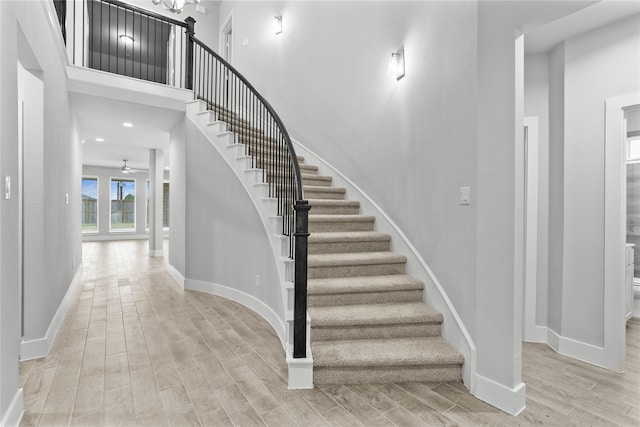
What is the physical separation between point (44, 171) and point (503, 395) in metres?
3.92

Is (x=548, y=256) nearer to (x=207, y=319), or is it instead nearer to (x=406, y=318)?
(x=406, y=318)

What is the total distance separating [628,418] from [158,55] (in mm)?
9755

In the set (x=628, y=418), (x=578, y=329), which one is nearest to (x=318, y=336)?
(x=628, y=418)

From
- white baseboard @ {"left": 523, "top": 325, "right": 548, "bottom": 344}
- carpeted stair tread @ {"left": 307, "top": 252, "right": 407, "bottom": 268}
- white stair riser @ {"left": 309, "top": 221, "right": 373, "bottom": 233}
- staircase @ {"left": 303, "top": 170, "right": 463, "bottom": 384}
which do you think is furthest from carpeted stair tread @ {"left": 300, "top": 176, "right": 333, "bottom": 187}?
white baseboard @ {"left": 523, "top": 325, "right": 548, "bottom": 344}

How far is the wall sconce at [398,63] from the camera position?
127 inches

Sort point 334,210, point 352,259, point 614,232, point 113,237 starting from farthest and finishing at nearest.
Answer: point 113,237, point 334,210, point 352,259, point 614,232

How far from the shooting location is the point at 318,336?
2443 mm

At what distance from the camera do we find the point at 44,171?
2723 millimetres

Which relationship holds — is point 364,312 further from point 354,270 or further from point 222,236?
point 222,236

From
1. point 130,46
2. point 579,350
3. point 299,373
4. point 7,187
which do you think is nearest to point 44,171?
point 7,187

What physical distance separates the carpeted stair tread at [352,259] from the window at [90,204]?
1148cm

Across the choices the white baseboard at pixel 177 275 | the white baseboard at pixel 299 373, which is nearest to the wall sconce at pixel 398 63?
the white baseboard at pixel 299 373

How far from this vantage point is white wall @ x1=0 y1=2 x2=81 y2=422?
1.62 m

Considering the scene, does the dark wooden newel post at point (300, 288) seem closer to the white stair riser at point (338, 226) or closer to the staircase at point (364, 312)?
the staircase at point (364, 312)
